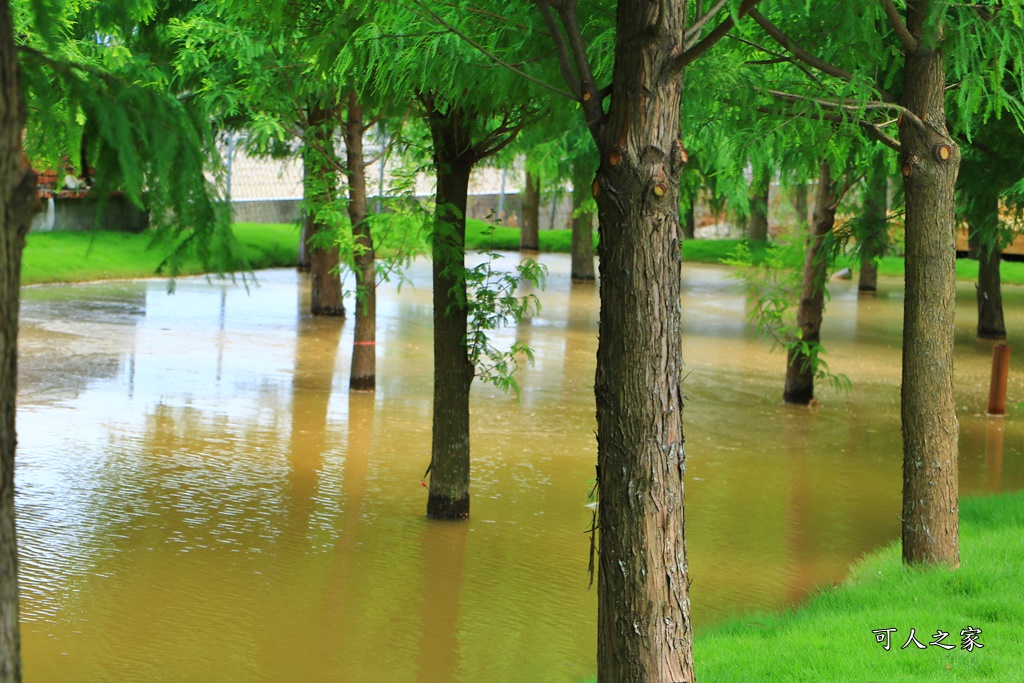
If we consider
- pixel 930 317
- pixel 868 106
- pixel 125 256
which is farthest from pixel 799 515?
pixel 125 256

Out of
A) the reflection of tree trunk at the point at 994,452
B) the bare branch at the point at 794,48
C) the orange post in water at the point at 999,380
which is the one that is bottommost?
the reflection of tree trunk at the point at 994,452

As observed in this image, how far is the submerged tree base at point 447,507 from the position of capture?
9273 millimetres

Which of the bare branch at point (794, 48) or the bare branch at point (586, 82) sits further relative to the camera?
the bare branch at point (794, 48)

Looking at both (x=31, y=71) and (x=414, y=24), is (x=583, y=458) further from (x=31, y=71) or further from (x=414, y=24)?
(x=31, y=71)

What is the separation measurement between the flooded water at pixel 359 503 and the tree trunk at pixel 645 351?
1655 mm

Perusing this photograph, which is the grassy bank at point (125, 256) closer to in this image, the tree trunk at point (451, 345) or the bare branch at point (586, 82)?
the tree trunk at point (451, 345)

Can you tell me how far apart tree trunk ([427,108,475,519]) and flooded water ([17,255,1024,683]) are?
0.37 m

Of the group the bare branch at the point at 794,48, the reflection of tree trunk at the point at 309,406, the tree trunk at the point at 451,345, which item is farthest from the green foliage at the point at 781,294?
the bare branch at the point at 794,48

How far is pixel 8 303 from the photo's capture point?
9.43 feet

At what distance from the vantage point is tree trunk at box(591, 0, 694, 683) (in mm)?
4887

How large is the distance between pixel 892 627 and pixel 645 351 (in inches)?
98.3

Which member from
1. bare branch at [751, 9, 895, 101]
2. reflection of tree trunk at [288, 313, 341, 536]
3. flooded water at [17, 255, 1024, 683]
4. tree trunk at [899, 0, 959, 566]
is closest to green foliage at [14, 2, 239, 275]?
flooded water at [17, 255, 1024, 683]

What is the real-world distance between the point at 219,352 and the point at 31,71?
1382 cm

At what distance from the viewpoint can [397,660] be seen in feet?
21.6
